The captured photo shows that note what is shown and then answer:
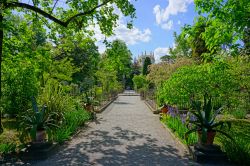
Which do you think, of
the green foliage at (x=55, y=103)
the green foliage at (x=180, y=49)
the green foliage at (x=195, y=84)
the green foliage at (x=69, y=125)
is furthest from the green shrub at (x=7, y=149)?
the green foliage at (x=180, y=49)

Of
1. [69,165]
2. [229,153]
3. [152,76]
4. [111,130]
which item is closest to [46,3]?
[111,130]

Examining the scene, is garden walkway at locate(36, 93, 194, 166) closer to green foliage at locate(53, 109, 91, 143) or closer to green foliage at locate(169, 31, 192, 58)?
green foliage at locate(53, 109, 91, 143)

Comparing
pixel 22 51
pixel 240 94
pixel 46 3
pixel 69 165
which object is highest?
pixel 46 3

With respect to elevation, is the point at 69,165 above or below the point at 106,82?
below

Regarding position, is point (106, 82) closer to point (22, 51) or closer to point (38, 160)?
point (22, 51)

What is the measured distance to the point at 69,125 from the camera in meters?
11.0

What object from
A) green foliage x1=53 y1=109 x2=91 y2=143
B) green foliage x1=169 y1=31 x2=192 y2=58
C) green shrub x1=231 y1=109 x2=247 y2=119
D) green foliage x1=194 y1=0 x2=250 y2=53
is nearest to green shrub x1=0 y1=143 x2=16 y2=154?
green foliage x1=53 y1=109 x2=91 y2=143

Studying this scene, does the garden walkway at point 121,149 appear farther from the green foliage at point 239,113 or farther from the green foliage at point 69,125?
the green foliage at point 239,113

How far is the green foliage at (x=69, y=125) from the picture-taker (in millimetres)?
9016

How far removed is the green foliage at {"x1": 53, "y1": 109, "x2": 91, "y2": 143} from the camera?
29.6 ft

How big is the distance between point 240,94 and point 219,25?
661 centimetres

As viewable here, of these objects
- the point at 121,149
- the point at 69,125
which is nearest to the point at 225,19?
the point at 121,149

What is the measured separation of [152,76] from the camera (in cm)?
2733

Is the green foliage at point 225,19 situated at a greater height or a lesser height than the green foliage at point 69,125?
greater
